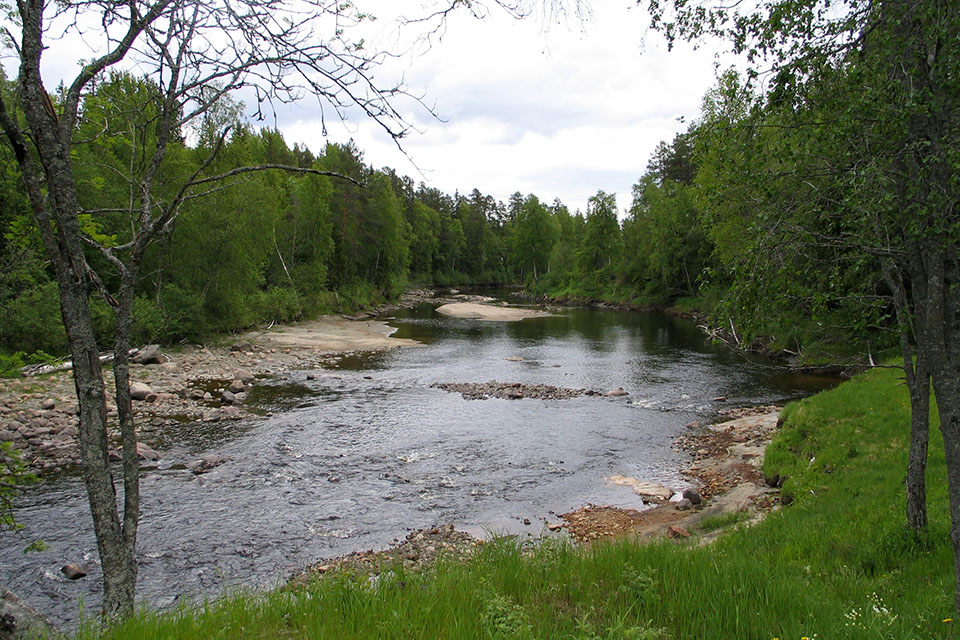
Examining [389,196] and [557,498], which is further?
[389,196]

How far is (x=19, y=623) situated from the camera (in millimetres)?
4820

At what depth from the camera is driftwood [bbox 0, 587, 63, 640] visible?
466cm

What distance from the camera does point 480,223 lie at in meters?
117

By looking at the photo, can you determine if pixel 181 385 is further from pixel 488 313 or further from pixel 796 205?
pixel 488 313

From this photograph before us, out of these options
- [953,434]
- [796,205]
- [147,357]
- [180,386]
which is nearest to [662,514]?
[953,434]

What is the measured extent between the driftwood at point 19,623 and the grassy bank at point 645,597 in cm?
93

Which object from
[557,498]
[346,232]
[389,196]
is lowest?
[557,498]

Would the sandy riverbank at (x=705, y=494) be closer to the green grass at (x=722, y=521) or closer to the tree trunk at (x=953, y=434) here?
the green grass at (x=722, y=521)

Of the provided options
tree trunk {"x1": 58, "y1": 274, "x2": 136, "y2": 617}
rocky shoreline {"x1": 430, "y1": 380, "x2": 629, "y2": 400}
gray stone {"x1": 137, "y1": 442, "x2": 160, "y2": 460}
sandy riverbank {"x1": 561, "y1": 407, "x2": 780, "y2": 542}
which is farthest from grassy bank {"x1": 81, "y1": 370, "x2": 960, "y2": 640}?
rocky shoreline {"x1": 430, "y1": 380, "x2": 629, "y2": 400}

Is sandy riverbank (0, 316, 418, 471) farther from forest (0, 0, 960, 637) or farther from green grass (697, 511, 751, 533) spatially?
green grass (697, 511, 751, 533)

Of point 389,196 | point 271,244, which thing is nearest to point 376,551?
point 271,244

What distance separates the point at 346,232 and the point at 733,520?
2071 inches

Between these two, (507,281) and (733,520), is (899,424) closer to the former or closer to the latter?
(733,520)

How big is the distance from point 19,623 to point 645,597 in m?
5.12
